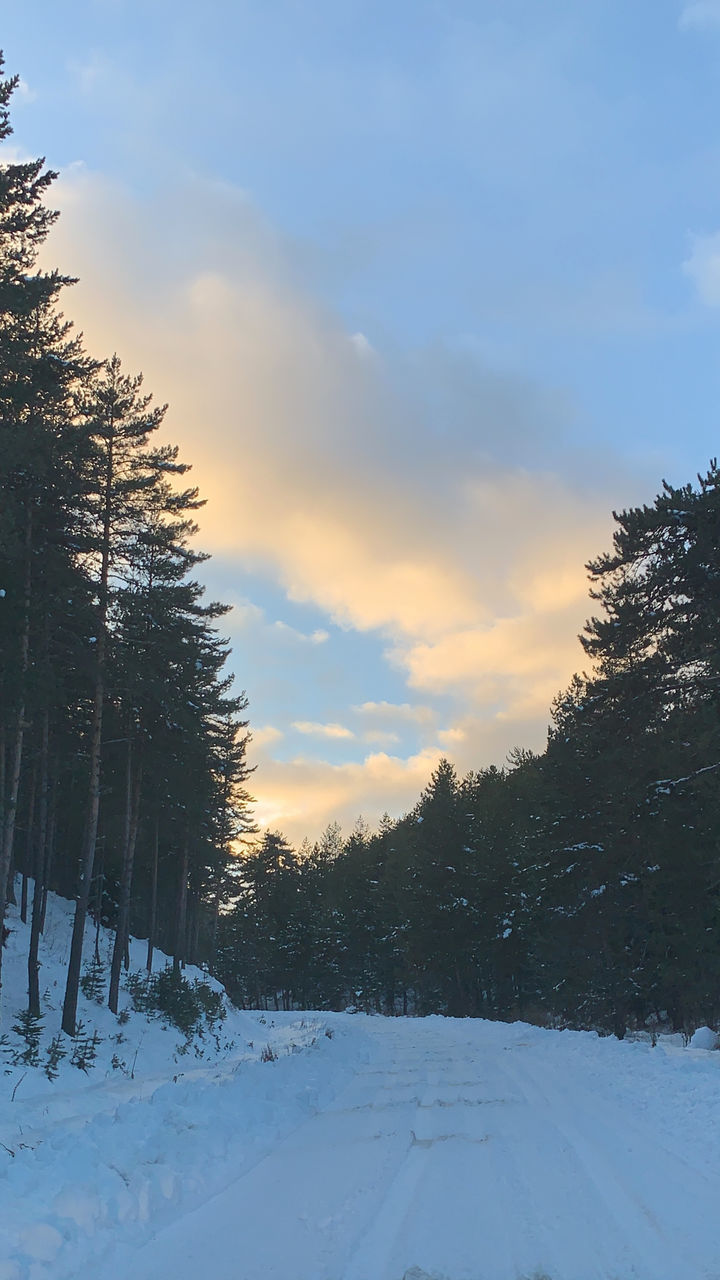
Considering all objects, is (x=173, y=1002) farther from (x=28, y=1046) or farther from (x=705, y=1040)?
(x=705, y=1040)

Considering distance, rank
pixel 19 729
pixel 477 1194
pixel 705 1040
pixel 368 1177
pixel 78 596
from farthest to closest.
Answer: pixel 78 596 → pixel 705 1040 → pixel 19 729 → pixel 368 1177 → pixel 477 1194

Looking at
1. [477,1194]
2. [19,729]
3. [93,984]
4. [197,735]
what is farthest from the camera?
[197,735]

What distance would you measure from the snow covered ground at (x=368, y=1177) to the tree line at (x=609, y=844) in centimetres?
709

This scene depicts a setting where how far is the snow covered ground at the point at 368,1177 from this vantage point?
5.46 metres

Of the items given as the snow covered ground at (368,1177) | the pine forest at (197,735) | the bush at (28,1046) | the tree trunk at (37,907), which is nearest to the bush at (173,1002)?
the pine forest at (197,735)

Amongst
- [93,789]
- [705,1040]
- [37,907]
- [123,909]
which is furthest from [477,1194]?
[123,909]

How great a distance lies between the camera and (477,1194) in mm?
6754

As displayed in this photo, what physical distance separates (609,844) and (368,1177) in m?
19.8

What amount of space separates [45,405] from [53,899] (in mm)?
25821

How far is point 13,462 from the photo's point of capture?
46.6 ft

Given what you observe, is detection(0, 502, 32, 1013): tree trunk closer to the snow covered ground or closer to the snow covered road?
the snow covered ground

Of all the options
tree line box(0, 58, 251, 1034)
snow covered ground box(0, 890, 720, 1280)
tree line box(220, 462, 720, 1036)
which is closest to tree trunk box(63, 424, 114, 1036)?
tree line box(0, 58, 251, 1034)

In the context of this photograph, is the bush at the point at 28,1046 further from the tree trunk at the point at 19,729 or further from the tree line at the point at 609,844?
the tree line at the point at 609,844

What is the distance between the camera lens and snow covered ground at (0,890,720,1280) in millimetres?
5457
